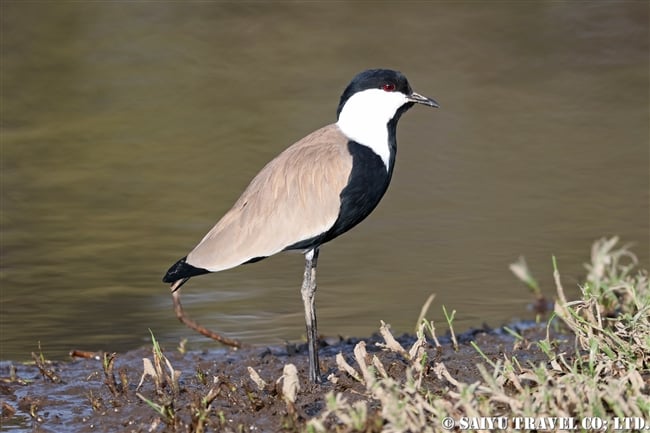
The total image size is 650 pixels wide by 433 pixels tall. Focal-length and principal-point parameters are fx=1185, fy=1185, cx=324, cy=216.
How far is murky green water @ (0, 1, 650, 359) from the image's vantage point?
278 inches

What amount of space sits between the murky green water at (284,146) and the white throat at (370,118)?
1.47 m

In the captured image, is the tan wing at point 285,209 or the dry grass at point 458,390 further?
the tan wing at point 285,209

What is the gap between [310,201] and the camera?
520cm

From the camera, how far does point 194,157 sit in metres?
9.98

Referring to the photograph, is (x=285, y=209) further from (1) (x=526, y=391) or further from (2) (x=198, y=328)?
(1) (x=526, y=391)

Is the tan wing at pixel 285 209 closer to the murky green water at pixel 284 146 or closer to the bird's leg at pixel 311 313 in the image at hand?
the bird's leg at pixel 311 313

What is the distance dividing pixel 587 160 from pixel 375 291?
339 cm

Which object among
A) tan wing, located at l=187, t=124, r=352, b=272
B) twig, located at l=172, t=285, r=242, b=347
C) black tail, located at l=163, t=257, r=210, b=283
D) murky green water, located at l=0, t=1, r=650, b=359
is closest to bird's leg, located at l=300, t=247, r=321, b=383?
tan wing, located at l=187, t=124, r=352, b=272

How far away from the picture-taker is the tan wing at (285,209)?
17.0ft

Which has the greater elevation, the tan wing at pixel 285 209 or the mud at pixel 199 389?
the tan wing at pixel 285 209

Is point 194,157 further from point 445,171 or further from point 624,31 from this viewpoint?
point 624,31

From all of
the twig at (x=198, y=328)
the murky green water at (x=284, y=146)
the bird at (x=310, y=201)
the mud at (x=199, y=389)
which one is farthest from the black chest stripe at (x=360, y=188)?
the murky green water at (x=284, y=146)

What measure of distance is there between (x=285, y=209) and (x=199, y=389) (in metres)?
0.87

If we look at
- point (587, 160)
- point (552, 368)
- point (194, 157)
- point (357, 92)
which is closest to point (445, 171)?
point (587, 160)
